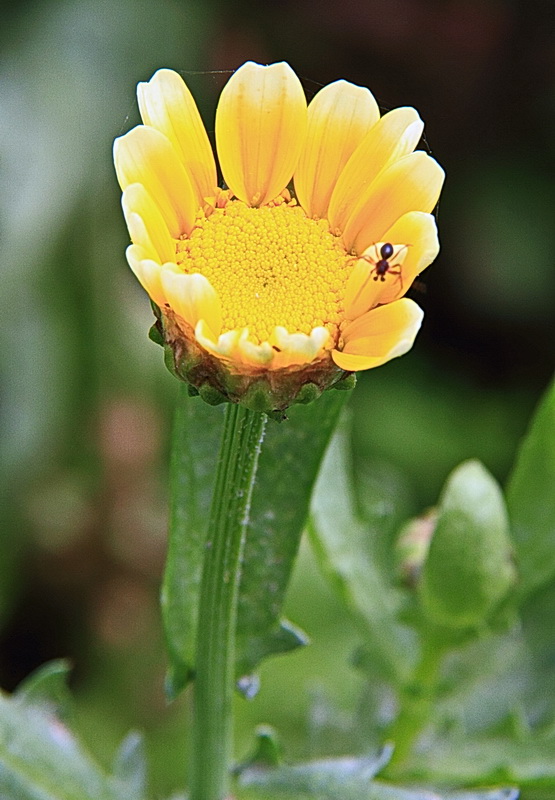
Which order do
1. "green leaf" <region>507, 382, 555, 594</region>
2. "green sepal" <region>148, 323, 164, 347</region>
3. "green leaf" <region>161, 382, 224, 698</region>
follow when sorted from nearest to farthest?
"green sepal" <region>148, 323, 164, 347</region> < "green leaf" <region>161, 382, 224, 698</region> < "green leaf" <region>507, 382, 555, 594</region>

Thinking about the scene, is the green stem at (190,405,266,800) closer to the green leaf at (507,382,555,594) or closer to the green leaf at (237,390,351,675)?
the green leaf at (237,390,351,675)

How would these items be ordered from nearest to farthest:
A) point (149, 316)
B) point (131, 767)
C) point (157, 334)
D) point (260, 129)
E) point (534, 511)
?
point (157, 334), point (260, 129), point (131, 767), point (534, 511), point (149, 316)

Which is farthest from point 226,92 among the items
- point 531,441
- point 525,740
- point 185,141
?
point 525,740

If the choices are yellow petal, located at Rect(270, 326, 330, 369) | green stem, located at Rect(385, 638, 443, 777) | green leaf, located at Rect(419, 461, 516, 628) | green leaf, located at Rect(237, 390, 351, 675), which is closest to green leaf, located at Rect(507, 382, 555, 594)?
green leaf, located at Rect(419, 461, 516, 628)

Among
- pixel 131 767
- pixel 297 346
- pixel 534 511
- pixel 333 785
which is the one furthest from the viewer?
pixel 534 511

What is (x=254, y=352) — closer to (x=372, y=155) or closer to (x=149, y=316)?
(x=372, y=155)

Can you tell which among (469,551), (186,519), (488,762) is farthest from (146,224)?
(488,762)

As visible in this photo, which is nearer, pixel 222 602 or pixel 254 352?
pixel 254 352

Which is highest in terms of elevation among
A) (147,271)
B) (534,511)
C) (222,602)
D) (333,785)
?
(147,271)
